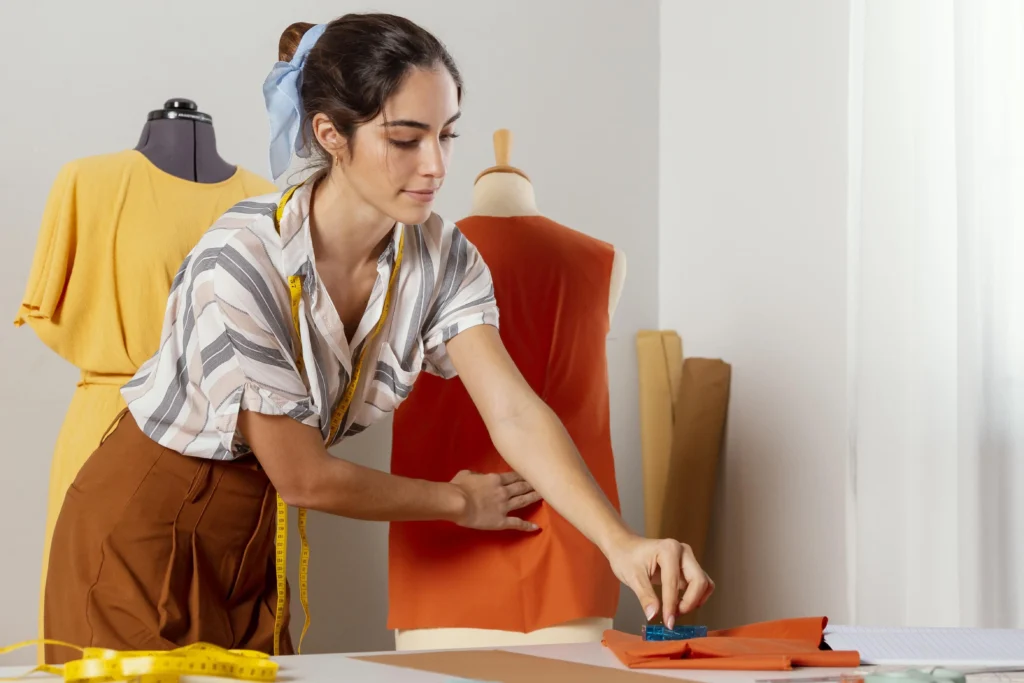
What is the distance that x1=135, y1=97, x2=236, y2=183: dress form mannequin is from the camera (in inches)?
85.1

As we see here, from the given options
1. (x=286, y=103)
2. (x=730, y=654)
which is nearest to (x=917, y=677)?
(x=730, y=654)

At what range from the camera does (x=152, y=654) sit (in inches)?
40.3

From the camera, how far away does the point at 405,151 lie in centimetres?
155

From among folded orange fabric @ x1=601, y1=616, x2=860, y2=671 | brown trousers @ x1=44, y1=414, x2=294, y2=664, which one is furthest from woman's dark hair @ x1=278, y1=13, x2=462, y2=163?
folded orange fabric @ x1=601, y1=616, x2=860, y2=671

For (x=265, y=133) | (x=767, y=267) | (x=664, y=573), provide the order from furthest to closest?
(x=767, y=267)
(x=265, y=133)
(x=664, y=573)

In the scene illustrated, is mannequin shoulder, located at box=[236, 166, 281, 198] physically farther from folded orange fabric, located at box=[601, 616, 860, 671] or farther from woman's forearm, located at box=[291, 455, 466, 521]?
folded orange fabric, located at box=[601, 616, 860, 671]

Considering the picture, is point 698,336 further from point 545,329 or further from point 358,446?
point 545,329

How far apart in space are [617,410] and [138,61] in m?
1.56

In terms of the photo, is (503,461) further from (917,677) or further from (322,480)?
(917,677)

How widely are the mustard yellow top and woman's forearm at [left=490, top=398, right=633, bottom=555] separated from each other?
0.83 metres

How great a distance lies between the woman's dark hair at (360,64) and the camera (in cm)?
154

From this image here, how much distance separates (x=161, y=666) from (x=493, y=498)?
811mm

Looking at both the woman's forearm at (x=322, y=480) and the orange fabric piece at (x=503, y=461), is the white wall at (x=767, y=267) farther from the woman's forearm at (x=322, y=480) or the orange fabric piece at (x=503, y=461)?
the woman's forearm at (x=322, y=480)

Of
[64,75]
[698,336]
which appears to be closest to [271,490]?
[64,75]
